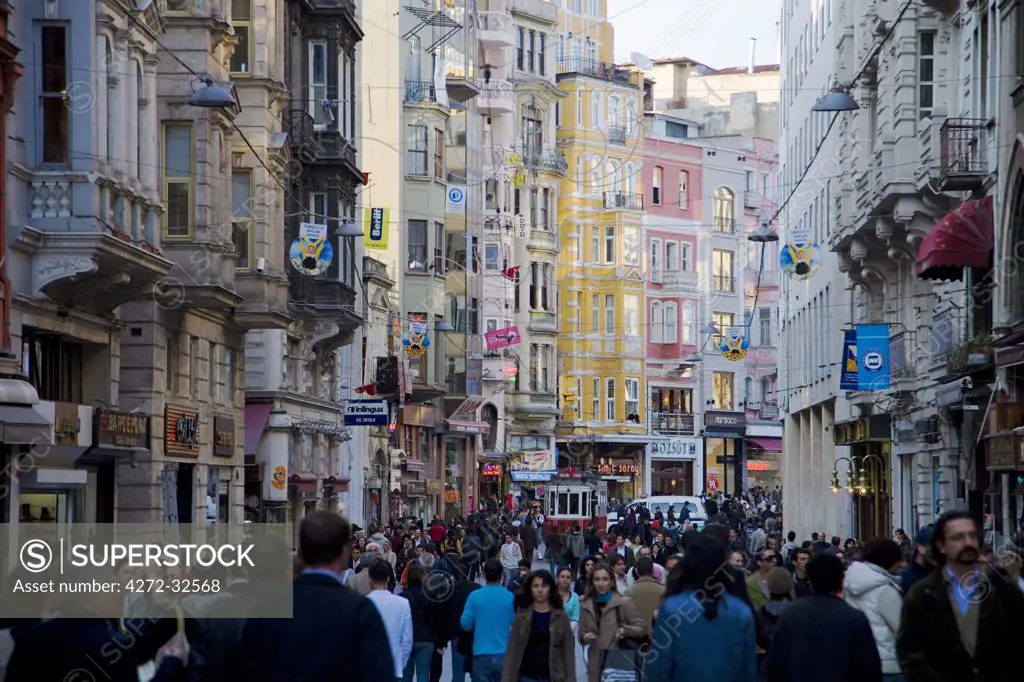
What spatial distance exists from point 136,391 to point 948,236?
13.1 meters

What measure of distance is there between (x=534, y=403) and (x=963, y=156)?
177ft

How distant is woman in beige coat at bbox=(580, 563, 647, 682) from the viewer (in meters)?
15.9

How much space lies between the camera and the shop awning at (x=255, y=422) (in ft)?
136

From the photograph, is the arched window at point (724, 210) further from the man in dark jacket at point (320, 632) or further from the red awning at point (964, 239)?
the man in dark jacket at point (320, 632)

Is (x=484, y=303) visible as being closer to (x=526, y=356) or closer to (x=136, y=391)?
(x=526, y=356)

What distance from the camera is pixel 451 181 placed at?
67.2 m

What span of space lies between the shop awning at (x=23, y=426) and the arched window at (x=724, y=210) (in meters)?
74.3

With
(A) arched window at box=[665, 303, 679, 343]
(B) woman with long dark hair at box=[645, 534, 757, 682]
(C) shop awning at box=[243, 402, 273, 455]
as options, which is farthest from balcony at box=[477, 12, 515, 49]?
(B) woman with long dark hair at box=[645, 534, 757, 682]

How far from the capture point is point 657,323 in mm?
93938

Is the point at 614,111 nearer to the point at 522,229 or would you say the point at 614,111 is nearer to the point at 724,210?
the point at 724,210

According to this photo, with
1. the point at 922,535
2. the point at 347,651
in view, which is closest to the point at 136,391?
the point at 922,535

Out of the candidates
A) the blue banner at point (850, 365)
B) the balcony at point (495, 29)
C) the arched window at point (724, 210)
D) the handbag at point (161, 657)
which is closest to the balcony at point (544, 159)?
the balcony at point (495, 29)

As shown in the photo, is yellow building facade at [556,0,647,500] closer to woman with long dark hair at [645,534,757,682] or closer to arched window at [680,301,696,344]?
arched window at [680,301,696,344]

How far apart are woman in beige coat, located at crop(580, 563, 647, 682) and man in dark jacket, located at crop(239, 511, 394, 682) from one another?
8428 millimetres
